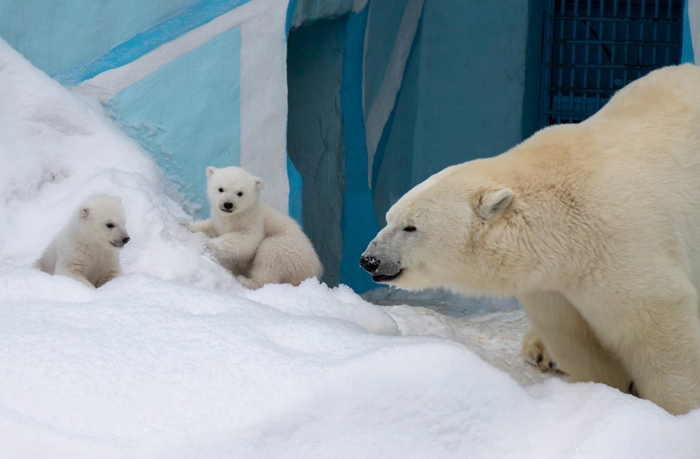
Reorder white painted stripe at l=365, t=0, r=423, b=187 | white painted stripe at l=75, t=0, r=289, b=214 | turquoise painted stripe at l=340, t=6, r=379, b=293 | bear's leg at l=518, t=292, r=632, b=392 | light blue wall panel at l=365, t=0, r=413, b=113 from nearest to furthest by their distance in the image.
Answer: bear's leg at l=518, t=292, r=632, b=392
white painted stripe at l=75, t=0, r=289, b=214
turquoise painted stripe at l=340, t=6, r=379, b=293
light blue wall panel at l=365, t=0, r=413, b=113
white painted stripe at l=365, t=0, r=423, b=187

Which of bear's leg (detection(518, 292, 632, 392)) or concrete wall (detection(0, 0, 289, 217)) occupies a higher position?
concrete wall (detection(0, 0, 289, 217))

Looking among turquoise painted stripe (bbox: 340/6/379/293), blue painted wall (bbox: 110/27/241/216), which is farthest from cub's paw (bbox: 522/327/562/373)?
turquoise painted stripe (bbox: 340/6/379/293)

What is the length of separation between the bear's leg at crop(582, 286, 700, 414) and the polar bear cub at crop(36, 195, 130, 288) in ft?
5.88

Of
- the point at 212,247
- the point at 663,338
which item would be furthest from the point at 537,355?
the point at 212,247

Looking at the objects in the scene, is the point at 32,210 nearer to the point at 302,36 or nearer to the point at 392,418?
the point at 392,418

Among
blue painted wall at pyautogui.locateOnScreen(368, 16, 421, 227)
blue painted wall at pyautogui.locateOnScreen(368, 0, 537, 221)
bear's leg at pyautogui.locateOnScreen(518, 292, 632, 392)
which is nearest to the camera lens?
bear's leg at pyautogui.locateOnScreen(518, 292, 632, 392)

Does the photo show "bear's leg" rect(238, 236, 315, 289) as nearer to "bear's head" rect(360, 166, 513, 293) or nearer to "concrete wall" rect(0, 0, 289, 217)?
"concrete wall" rect(0, 0, 289, 217)

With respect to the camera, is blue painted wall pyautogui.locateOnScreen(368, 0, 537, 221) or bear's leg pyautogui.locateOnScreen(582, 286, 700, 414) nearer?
bear's leg pyautogui.locateOnScreen(582, 286, 700, 414)

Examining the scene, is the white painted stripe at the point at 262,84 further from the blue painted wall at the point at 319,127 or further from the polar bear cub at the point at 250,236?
the blue painted wall at the point at 319,127

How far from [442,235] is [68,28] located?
2366mm

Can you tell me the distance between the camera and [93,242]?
3.19 m

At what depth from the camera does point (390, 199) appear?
6906 millimetres

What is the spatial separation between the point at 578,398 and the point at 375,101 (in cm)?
425

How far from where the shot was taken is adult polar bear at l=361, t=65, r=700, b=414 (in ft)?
8.70
